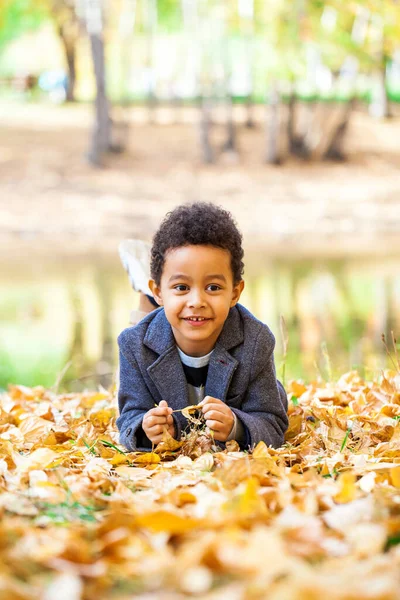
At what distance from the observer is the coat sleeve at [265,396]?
299 cm

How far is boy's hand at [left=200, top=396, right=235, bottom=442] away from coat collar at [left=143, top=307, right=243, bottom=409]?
138 mm

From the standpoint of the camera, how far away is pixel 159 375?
9.86ft

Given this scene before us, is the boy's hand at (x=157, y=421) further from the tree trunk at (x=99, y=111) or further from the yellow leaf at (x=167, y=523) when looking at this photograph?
the tree trunk at (x=99, y=111)

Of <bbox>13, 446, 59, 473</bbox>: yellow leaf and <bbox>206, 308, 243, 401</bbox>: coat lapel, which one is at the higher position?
<bbox>206, 308, 243, 401</bbox>: coat lapel

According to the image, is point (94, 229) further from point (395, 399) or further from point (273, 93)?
point (395, 399)

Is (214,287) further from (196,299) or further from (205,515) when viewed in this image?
(205,515)

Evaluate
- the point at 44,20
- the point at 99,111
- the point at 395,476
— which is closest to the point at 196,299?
the point at 395,476

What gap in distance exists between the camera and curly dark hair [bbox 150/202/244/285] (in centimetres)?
287

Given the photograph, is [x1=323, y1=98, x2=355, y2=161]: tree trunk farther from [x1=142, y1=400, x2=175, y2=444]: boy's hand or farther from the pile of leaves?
[x1=142, y1=400, x2=175, y2=444]: boy's hand

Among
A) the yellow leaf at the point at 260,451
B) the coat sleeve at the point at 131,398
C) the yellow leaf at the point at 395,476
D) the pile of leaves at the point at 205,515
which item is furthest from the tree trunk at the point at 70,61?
the yellow leaf at the point at 395,476

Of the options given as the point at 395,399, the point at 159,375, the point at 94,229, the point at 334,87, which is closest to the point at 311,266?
the point at 94,229

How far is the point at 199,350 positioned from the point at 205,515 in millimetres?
1107

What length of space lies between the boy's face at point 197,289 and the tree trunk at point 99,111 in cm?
1689

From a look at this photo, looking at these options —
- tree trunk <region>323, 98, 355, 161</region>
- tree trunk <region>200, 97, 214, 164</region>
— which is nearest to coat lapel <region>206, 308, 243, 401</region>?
tree trunk <region>200, 97, 214, 164</region>
